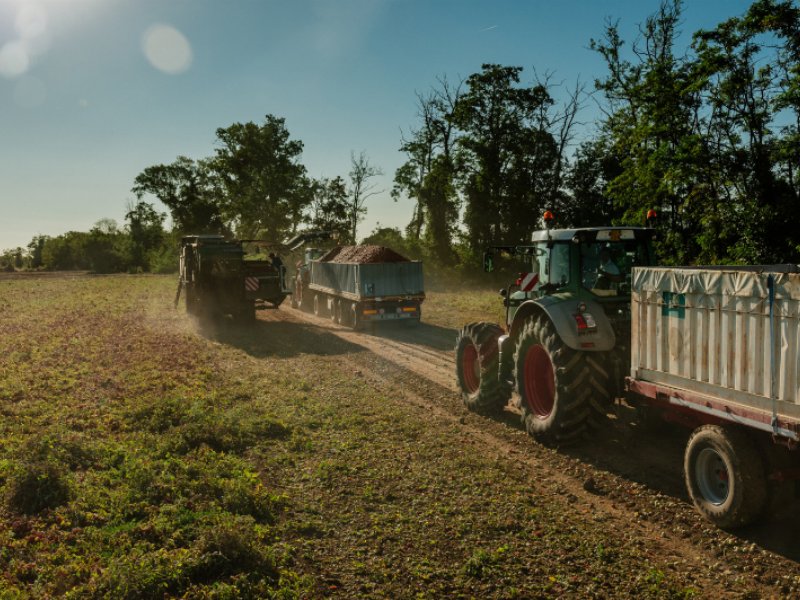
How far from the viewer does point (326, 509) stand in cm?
627

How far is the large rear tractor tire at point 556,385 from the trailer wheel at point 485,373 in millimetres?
914

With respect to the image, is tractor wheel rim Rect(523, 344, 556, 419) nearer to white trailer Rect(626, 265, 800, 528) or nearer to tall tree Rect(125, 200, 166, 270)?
white trailer Rect(626, 265, 800, 528)

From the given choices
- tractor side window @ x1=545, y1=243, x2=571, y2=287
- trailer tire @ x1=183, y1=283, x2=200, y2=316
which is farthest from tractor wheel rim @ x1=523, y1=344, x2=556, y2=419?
trailer tire @ x1=183, y1=283, x2=200, y2=316

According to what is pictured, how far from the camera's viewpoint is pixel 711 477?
5754 mm

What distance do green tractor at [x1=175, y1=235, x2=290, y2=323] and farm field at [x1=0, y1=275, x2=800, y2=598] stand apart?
8362mm

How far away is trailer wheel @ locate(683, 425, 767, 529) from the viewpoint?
5.20m

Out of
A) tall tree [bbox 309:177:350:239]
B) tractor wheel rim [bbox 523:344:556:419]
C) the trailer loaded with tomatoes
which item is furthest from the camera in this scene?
tall tree [bbox 309:177:350:239]

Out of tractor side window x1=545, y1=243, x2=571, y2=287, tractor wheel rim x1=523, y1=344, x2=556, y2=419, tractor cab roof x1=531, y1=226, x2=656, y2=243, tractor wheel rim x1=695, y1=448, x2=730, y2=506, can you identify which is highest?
tractor cab roof x1=531, y1=226, x2=656, y2=243

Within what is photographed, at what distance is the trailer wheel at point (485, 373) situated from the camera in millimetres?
9461

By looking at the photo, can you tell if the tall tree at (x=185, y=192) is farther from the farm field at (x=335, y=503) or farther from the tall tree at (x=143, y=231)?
the farm field at (x=335, y=503)

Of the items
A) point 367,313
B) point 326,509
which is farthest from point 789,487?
point 367,313

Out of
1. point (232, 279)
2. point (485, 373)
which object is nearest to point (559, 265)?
point (485, 373)

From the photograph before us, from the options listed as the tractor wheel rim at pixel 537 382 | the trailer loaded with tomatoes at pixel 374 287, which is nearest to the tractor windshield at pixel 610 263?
the tractor wheel rim at pixel 537 382

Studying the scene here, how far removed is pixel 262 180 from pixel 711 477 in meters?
53.5
